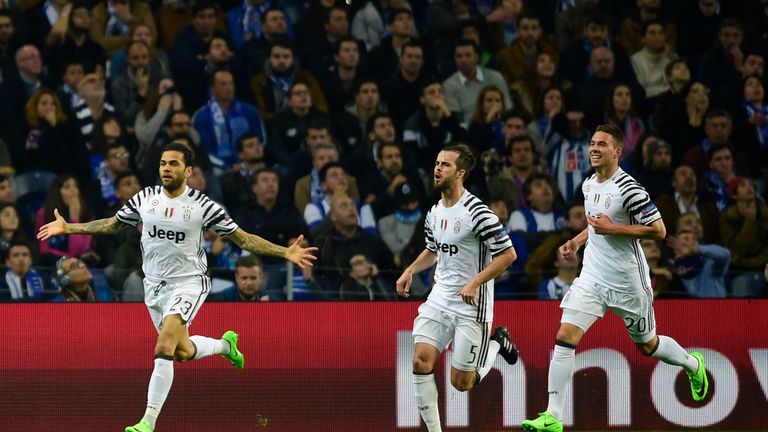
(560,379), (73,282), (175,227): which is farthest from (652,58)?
(175,227)

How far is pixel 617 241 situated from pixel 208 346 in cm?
324

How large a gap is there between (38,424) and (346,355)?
2.61 meters

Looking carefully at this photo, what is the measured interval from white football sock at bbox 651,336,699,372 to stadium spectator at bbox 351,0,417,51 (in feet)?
21.8

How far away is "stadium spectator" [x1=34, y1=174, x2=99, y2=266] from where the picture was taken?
13.9 meters

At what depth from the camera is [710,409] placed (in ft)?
39.2

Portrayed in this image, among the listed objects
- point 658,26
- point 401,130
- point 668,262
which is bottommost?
point 668,262

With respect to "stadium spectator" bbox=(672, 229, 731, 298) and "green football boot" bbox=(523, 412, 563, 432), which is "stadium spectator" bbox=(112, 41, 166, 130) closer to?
"stadium spectator" bbox=(672, 229, 731, 298)

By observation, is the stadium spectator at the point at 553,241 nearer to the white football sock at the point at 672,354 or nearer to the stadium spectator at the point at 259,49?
the white football sock at the point at 672,354

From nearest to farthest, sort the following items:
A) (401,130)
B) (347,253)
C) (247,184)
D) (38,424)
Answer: (38,424) → (347,253) → (247,184) → (401,130)

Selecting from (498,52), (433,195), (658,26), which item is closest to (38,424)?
(433,195)

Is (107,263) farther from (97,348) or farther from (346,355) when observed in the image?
(346,355)

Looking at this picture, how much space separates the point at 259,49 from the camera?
628 inches

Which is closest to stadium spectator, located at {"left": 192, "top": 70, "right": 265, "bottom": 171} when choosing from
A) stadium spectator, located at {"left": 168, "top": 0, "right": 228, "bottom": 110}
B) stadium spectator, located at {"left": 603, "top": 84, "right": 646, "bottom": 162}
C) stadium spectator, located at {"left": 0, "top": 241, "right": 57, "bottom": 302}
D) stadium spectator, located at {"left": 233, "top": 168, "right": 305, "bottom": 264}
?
stadium spectator, located at {"left": 168, "top": 0, "right": 228, "bottom": 110}

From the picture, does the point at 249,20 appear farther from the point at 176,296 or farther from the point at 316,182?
the point at 176,296
